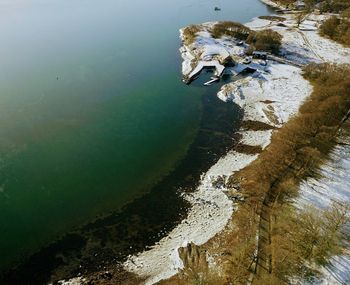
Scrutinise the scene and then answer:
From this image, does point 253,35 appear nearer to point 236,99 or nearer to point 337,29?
point 337,29

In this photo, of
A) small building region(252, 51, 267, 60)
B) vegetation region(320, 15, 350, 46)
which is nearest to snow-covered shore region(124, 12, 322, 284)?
small building region(252, 51, 267, 60)

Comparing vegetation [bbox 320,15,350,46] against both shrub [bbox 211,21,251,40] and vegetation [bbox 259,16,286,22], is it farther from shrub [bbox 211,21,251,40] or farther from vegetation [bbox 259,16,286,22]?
shrub [bbox 211,21,251,40]

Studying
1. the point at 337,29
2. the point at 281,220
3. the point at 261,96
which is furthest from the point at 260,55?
the point at 281,220

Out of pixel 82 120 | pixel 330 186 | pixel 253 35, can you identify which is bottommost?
pixel 330 186

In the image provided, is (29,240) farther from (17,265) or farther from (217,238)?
(217,238)

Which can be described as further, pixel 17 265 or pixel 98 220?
pixel 98 220

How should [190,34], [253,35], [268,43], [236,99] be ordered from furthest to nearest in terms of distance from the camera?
1. [190,34]
2. [253,35]
3. [268,43]
4. [236,99]

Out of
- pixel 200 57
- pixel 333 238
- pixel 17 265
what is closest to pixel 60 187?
pixel 17 265

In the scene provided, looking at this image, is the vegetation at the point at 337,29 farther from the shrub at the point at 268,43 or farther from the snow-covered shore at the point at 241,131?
the snow-covered shore at the point at 241,131

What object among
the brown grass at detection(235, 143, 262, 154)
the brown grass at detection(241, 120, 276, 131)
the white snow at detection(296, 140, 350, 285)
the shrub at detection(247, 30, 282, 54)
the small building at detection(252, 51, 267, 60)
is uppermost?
the shrub at detection(247, 30, 282, 54)
